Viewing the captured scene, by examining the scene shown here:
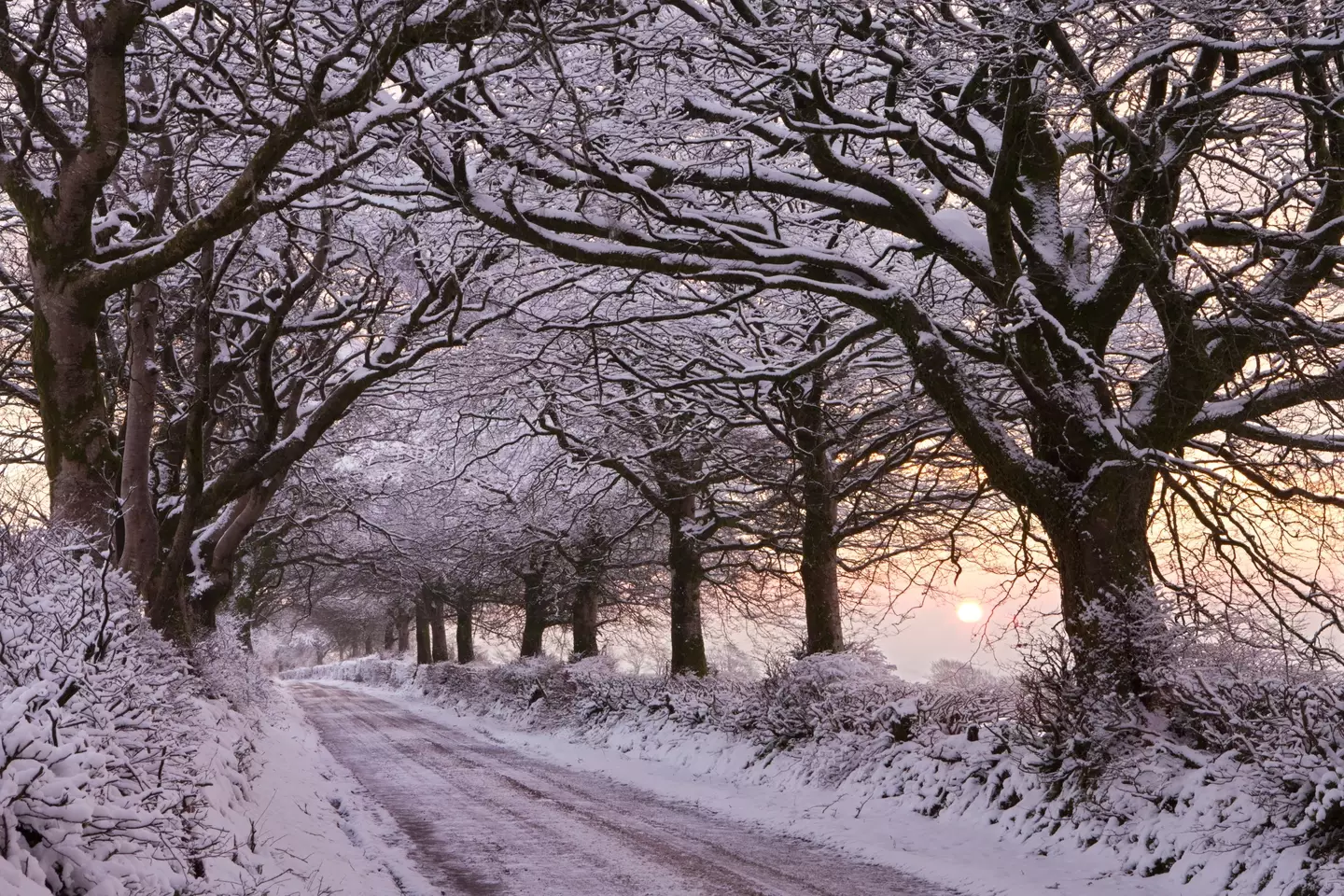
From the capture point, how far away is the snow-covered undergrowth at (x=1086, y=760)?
596 centimetres

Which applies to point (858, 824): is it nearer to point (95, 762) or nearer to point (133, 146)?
point (95, 762)

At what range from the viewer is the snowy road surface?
23.1 feet

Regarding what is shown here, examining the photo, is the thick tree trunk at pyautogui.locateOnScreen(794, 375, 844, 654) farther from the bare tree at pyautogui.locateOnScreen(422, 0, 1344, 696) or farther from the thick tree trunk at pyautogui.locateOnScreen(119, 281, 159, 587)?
the thick tree trunk at pyautogui.locateOnScreen(119, 281, 159, 587)

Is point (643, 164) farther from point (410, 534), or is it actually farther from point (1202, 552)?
point (410, 534)

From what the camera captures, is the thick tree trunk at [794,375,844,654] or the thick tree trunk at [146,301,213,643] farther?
the thick tree trunk at [794,375,844,654]

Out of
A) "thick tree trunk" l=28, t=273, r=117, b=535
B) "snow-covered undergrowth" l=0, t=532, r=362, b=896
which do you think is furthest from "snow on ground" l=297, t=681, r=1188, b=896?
"thick tree trunk" l=28, t=273, r=117, b=535

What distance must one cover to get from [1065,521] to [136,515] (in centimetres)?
857

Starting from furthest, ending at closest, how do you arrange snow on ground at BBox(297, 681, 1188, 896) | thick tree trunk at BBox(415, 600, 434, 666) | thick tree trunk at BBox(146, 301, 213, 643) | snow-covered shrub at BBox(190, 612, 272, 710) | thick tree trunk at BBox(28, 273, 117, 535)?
1. thick tree trunk at BBox(415, 600, 434, 666)
2. snow-covered shrub at BBox(190, 612, 272, 710)
3. thick tree trunk at BBox(146, 301, 213, 643)
4. thick tree trunk at BBox(28, 273, 117, 535)
5. snow on ground at BBox(297, 681, 1188, 896)

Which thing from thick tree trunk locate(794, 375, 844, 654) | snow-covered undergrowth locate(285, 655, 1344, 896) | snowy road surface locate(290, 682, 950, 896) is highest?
thick tree trunk locate(794, 375, 844, 654)

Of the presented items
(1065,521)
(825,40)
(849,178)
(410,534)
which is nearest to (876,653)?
(1065,521)

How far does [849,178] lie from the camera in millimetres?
8445

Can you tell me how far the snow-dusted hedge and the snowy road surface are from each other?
2036mm

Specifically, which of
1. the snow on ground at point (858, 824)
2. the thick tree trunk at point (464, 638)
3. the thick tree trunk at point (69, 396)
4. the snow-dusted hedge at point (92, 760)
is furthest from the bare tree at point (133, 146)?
Result: the thick tree trunk at point (464, 638)

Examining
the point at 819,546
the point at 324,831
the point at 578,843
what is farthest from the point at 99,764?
the point at 819,546
